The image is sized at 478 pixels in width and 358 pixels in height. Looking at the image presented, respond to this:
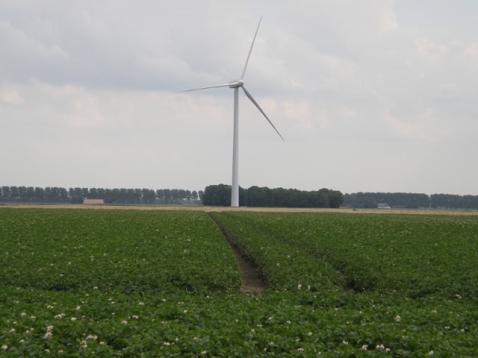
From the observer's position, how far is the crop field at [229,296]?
34.8 feet

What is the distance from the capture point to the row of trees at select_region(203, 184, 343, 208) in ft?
468

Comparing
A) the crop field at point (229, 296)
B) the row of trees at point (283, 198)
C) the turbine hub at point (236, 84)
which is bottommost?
the crop field at point (229, 296)

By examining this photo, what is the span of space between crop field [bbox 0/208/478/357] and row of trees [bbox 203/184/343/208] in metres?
110

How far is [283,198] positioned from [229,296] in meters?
130

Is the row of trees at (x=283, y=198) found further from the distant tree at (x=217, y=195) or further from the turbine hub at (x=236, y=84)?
the turbine hub at (x=236, y=84)

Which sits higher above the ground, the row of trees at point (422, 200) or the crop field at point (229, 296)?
the row of trees at point (422, 200)

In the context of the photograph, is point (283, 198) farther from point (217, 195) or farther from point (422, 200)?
point (422, 200)

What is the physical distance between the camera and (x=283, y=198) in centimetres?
14588

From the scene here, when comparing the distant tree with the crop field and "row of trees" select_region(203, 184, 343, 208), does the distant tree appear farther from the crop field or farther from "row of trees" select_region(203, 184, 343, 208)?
the crop field

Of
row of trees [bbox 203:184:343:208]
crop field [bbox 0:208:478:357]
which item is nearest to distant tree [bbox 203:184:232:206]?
row of trees [bbox 203:184:343:208]

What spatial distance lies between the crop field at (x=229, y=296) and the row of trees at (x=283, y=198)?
110291 mm

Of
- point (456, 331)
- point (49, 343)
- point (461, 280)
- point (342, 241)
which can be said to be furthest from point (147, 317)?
point (342, 241)

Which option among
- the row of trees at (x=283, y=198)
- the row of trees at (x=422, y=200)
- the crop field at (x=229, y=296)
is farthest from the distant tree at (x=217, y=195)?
the crop field at (x=229, y=296)

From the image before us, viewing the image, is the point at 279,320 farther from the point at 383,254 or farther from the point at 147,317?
the point at 383,254
